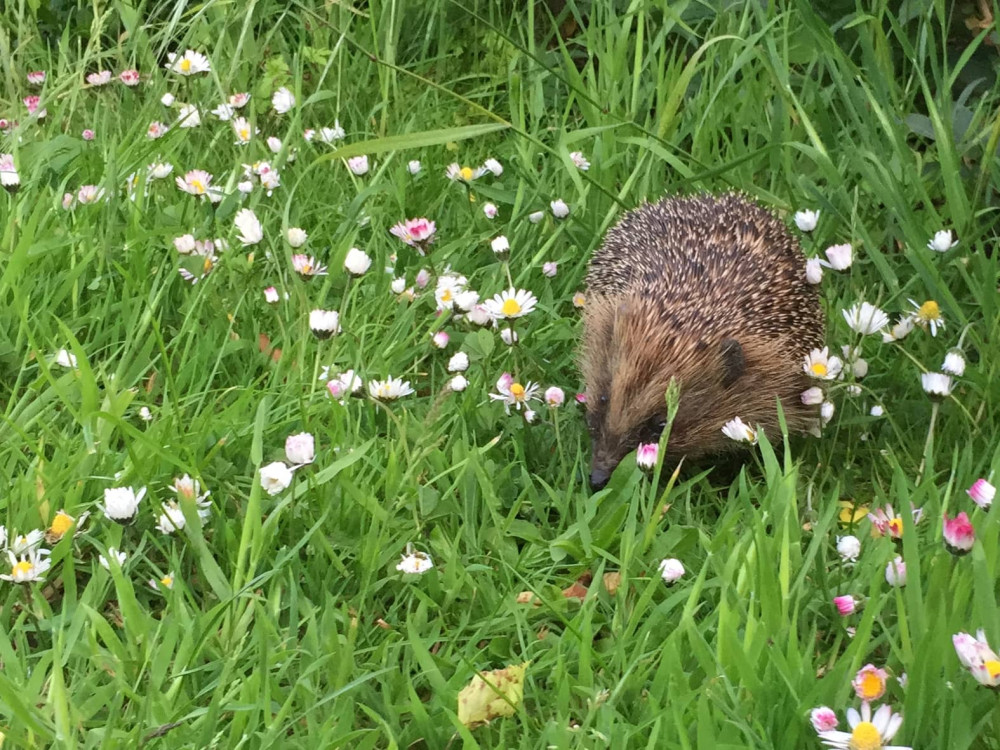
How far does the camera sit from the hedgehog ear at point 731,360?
12.8 feet

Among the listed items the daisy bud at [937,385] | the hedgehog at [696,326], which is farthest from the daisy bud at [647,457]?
the daisy bud at [937,385]

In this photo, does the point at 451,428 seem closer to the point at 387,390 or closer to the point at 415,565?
the point at 387,390

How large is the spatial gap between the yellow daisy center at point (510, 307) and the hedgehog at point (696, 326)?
0.51 meters

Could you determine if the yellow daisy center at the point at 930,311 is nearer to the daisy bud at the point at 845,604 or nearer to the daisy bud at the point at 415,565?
the daisy bud at the point at 845,604

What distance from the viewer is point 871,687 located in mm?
2160

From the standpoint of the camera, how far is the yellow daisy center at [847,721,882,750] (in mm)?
2006

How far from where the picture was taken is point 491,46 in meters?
5.74

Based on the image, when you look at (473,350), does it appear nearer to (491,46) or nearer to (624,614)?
(624,614)

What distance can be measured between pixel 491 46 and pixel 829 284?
2423mm

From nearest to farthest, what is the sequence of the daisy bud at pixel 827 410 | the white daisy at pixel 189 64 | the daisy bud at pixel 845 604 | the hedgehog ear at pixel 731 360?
the daisy bud at pixel 845 604 → the daisy bud at pixel 827 410 → the hedgehog ear at pixel 731 360 → the white daisy at pixel 189 64

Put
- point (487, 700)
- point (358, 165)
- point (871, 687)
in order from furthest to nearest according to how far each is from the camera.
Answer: point (358, 165)
point (487, 700)
point (871, 687)

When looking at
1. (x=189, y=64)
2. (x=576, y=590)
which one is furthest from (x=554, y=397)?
(x=189, y=64)

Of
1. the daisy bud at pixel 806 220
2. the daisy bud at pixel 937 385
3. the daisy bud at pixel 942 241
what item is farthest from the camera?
the daisy bud at pixel 806 220

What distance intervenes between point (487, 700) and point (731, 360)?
193 centimetres
